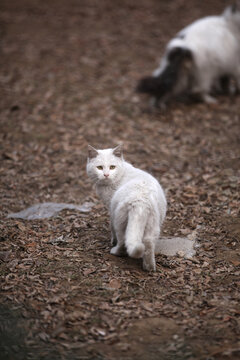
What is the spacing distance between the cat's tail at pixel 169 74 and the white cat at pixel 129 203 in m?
4.34

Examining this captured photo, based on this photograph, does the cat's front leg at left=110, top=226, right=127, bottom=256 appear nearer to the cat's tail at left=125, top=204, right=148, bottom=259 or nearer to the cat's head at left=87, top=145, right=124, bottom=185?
the cat's tail at left=125, top=204, right=148, bottom=259

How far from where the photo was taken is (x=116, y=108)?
938 cm

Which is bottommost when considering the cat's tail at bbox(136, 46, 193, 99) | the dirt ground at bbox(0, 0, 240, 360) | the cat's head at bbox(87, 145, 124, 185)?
the dirt ground at bbox(0, 0, 240, 360)

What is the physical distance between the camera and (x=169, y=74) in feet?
29.0

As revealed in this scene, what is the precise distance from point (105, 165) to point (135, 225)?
1122 millimetres

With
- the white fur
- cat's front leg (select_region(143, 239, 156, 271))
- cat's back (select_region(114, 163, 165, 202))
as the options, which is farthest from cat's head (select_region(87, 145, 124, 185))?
the white fur

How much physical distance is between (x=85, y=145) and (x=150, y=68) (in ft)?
14.4

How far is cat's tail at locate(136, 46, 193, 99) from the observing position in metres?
8.78

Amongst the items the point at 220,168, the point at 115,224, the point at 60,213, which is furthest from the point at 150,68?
the point at 115,224

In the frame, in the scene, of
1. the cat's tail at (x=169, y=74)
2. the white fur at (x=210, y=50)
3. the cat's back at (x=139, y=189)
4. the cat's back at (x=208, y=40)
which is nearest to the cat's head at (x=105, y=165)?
the cat's back at (x=139, y=189)

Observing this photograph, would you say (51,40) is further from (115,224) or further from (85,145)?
(115,224)

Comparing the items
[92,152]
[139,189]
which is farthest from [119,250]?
[92,152]

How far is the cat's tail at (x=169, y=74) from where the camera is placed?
28.8 feet

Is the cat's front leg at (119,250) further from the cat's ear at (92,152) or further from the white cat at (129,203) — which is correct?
the cat's ear at (92,152)
